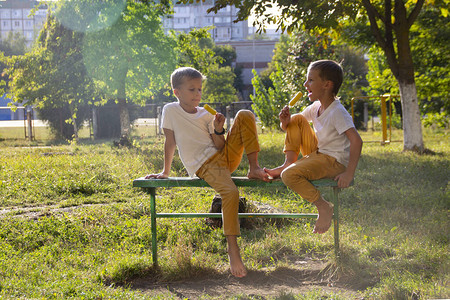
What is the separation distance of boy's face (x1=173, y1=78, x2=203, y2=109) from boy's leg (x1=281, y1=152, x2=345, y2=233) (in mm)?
891

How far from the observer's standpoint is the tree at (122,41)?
619 inches

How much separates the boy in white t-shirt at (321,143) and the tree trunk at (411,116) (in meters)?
8.16

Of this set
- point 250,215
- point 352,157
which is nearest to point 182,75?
point 250,215

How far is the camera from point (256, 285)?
12.6 feet

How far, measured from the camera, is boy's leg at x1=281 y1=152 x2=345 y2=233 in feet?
12.7

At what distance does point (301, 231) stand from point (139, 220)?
1.74 metres

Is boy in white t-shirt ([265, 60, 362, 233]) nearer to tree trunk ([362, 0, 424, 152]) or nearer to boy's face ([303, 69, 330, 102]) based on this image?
boy's face ([303, 69, 330, 102])

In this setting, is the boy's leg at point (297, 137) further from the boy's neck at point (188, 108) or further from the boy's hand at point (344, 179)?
the boy's neck at point (188, 108)

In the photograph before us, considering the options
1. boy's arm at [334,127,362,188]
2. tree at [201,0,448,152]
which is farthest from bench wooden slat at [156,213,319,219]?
tree at [201,0,448,152]

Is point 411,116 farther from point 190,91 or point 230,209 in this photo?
point 230,209

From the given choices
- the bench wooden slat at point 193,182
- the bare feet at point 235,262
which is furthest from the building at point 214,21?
the bare feet at point 235,262

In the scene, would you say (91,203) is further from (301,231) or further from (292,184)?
(292,184)

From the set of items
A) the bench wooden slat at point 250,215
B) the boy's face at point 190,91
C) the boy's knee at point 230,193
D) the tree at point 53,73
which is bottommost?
the bench wooden slat at point 250,215

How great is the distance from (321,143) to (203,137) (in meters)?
0.91
